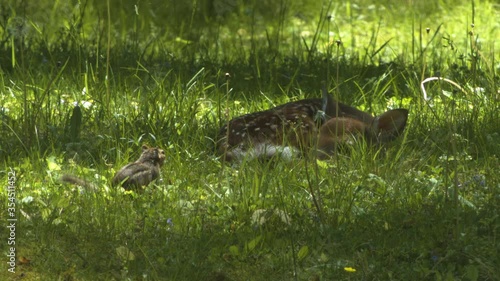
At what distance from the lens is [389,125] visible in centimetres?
670

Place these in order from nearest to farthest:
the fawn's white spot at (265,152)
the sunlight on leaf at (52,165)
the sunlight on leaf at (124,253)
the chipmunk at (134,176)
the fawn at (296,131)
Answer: the sunlight on leaf at (124,253)
the chipmunk at (134,176)
the sunlight on leaf at (52,165)
the fawn's white spot at (265,152)
the fawn at (296,131)

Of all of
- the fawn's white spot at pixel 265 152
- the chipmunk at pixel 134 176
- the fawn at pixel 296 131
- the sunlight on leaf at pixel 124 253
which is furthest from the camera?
the fawn at pixel 296 131

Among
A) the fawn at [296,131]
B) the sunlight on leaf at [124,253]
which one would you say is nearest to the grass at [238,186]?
the sunlight on leaf at [124,253]

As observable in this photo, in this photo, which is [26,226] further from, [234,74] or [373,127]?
[234,74]

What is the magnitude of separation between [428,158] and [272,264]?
68.3 inches

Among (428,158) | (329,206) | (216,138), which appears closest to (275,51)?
(216,138)

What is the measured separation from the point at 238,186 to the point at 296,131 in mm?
1131

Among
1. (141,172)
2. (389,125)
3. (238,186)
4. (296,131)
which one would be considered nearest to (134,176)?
(141,172)

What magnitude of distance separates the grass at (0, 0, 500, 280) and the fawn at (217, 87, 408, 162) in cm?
13

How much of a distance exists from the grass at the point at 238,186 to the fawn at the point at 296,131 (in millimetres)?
127

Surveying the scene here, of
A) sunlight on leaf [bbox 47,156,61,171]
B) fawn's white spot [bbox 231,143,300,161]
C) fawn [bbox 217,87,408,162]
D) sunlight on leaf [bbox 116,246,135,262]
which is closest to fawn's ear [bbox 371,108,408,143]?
fawn [bbox 217,87,408,162]

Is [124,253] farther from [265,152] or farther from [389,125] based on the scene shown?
[389,125]

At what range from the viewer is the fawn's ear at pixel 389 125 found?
21.7ft

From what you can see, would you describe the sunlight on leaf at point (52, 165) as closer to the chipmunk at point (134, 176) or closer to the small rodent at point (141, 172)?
the chipmunk at point (134, 176)
